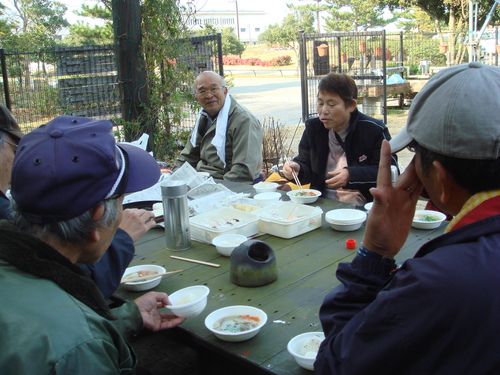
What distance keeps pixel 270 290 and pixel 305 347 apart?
49cm

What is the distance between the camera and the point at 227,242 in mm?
2461

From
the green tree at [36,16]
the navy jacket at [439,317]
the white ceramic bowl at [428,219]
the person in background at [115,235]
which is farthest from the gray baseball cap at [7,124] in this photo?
the green tree at [36,16]

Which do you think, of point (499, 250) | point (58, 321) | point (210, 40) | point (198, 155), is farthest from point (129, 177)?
point (210, 40)

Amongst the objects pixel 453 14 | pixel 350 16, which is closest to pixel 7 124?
pixel 453 14

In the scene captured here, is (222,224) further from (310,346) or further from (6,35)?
(6,35)

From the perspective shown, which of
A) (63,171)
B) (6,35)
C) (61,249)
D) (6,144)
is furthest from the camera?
(6,35)

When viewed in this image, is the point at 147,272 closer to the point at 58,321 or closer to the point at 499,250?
the point at 58,321

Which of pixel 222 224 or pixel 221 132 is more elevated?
pixel 221 132

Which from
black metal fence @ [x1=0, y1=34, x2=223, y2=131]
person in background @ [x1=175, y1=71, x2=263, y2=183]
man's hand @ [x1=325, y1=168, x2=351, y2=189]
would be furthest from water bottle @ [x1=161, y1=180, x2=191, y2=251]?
black metal fence @ [x1=0, y1=34, x2=223, y2=131]

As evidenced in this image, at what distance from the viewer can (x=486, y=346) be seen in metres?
0.96

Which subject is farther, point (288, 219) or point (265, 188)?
point (265, 188)

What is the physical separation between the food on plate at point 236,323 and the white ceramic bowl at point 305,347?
185mm

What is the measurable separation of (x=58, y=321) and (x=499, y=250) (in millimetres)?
1008

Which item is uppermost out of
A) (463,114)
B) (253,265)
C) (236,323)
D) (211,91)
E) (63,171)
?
(211,91)
